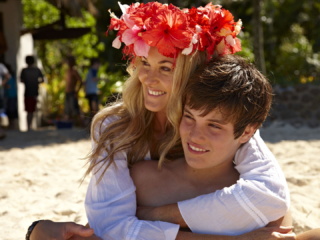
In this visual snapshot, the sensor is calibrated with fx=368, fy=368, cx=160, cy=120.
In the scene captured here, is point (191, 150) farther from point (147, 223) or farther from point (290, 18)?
point (290, 18)

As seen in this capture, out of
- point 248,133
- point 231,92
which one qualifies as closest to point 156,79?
point 231,92

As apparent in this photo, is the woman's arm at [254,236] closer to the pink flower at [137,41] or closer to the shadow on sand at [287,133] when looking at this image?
the pink flower at [137,41]

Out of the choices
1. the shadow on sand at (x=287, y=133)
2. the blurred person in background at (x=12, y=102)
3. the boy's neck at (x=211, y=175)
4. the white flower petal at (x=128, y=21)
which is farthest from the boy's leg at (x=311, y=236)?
the blurred person in background at (x=12, y=102)

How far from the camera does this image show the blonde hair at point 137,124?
205 cm

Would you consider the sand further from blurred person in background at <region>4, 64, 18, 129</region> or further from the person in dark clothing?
blurred person in background at <region>4, 64, 18, 129</region>

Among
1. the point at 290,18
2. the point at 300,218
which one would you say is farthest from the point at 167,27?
the point at 290,18

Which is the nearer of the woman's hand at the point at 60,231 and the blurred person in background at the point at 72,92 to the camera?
the woman's hand at the point at 60,231

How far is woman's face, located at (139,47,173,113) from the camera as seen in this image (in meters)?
2.09

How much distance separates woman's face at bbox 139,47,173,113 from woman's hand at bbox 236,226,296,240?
2.76 ft

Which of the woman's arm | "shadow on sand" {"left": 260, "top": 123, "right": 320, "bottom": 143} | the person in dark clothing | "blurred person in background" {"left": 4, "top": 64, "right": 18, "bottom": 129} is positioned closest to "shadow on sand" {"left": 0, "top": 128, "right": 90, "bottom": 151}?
the person in dark clothing

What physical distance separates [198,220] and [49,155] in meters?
3.76

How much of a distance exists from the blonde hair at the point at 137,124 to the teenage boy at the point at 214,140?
84 millimetres

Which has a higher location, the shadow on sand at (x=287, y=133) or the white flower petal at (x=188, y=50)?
the white flower petal at (x=188, y=50)

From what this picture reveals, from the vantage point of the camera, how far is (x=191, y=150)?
1.95 m
